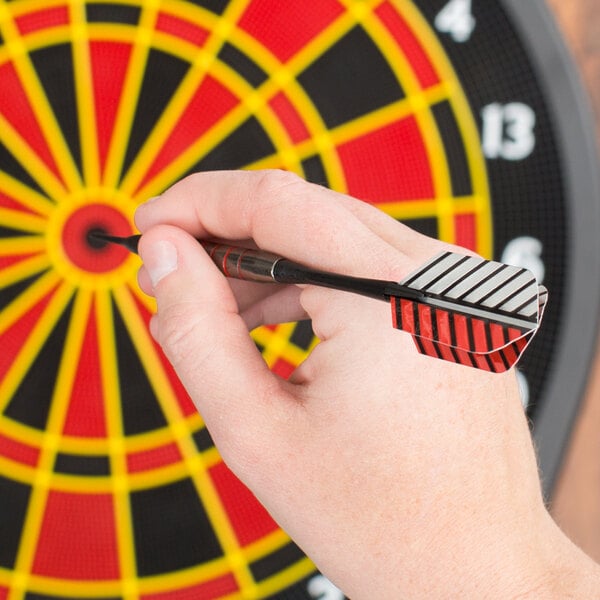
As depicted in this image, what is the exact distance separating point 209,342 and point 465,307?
189 millimetres

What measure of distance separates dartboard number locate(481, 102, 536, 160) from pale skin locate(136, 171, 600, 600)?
35cm

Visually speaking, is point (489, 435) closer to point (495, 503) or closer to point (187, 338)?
point (495, 503)

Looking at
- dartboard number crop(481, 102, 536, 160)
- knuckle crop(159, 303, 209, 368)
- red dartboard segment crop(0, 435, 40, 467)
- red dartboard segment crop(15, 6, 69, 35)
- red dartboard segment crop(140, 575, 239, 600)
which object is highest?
red dartboard segment crop(15, 6, 69, 35)

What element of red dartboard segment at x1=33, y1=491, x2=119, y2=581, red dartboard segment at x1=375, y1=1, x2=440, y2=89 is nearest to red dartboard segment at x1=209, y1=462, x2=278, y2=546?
red dartboard segment at x1=33, y1=491, x2=119, y2=581

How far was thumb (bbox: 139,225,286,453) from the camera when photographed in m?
0.51

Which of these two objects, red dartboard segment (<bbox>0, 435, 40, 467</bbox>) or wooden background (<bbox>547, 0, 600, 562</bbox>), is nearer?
red dartboard segment (<bbox>0, 435, 40, 467</bbox>)

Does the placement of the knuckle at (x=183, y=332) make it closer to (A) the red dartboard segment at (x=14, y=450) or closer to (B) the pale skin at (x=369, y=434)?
(B) the pale skin at (x=369, y=434)

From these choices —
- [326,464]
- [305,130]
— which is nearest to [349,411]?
[326,464]

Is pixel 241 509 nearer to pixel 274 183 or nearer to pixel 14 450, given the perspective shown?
pixel 14 450

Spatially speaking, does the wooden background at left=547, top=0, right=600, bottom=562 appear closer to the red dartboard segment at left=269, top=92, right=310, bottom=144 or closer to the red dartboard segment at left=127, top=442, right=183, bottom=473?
the red dartboard segment at left=269, top=92, right=310, bottom=144

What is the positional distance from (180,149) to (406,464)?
441mm

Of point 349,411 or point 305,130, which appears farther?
point 305,130

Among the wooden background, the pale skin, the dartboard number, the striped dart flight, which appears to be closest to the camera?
the striped dart flight

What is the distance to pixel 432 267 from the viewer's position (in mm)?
432
